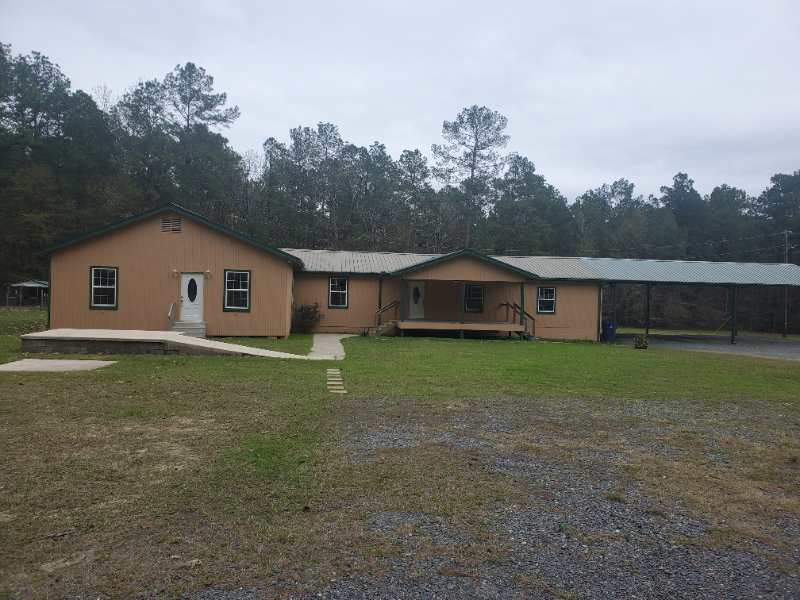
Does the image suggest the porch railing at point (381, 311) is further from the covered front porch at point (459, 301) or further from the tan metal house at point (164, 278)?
the tan metal house at point (164, 278)

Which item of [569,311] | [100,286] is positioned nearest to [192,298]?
[100,286]

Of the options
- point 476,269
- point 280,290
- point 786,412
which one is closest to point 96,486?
point 786,412

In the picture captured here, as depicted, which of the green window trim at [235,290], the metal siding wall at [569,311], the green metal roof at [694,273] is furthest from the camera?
the green metal roof at [694,273]

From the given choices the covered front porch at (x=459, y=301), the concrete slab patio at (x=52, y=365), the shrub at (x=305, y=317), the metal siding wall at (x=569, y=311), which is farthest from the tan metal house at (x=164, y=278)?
the metal siding wall at (x=569, y=311)

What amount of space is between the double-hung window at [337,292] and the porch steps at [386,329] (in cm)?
173

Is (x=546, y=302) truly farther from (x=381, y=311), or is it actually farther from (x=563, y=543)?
(x=563, y=543)

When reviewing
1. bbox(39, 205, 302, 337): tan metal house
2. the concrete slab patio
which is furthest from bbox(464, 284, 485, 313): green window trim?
the concrete slab patio

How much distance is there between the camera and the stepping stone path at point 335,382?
9.06 meters

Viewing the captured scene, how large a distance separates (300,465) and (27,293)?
42.9m

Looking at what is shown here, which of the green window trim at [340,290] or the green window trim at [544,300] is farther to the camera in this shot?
the green window trim at [544,300]

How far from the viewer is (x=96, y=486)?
443 centimetres

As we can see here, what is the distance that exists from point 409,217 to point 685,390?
36.9m

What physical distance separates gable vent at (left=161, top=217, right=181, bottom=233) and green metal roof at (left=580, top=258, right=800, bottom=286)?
57.0 ft

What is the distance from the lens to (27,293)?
38.8 meters
